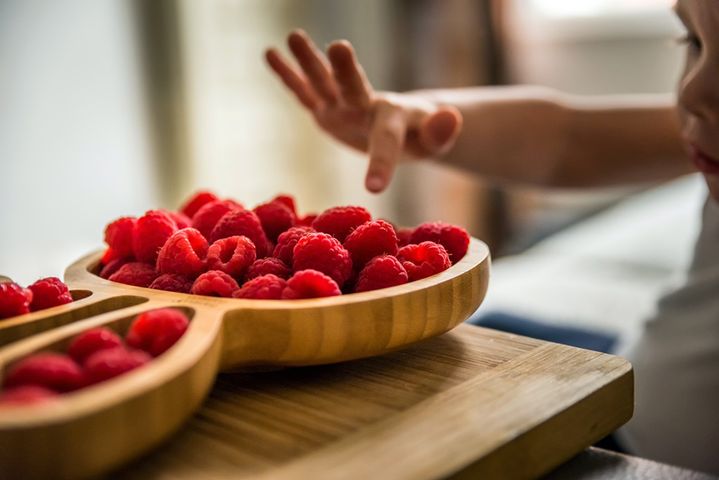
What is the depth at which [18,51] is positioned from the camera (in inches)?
79.5

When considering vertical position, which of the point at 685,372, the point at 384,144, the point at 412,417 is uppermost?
the point at 384,144

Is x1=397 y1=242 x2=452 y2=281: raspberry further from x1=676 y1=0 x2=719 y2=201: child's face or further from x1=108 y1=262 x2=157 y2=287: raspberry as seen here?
x1=676 y1=0 x2=719 y2=201: child's face

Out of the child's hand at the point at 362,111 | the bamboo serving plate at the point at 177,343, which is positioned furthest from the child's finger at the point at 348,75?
the bamboo serving plate at the point at 177,343

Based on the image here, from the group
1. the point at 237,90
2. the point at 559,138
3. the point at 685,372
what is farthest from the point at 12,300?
the point at 237,90

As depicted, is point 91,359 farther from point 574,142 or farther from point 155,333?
point 574,142

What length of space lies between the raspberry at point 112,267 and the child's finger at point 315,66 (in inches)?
14.4

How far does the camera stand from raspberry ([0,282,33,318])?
1.61ft

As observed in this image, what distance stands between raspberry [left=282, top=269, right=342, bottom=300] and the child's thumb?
1.23 feet

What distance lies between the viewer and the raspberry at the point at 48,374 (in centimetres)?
39

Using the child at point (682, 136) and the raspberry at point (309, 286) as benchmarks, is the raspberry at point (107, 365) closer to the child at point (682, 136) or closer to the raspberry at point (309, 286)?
the raspberry at point (309, 286)

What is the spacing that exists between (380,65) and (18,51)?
144 cm

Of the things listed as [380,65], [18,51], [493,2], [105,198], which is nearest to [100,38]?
[18,51]

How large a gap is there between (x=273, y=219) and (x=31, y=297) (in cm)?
20

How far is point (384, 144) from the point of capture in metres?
0.78
